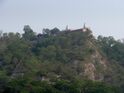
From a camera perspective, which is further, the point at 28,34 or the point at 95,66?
the point at 28,34

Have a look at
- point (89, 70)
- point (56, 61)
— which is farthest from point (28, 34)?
point (89, 70)

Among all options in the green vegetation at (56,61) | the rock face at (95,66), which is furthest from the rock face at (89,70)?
the green vegetation at (56,61)

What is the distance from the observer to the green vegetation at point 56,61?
3659 centimetres

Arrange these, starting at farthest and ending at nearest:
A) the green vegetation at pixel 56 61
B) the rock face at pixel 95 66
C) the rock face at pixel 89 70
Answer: the rock face at pixel 95 66, the rock face at pixel 89 70, the green vegetation at pixel 56 61

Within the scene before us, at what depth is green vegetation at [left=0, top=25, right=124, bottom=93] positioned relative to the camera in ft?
120

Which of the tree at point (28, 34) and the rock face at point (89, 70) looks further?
the tree at point (28, 34)

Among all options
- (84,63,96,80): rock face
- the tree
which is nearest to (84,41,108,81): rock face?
(84,63,96,80): rock face

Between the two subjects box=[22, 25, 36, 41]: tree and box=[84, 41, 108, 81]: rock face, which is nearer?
box=[84, 41, 108, 81]: rock face

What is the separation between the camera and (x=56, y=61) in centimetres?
4553

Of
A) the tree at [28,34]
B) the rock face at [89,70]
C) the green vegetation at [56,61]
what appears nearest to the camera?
the green vegetation at [56,61]

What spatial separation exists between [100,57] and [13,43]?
33.3 ft

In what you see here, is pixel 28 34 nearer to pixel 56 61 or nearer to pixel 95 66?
pixel 56 61

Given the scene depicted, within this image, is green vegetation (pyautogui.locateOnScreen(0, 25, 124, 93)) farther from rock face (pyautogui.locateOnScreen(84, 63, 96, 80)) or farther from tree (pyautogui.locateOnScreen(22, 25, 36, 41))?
rock face (pyautogui.locateOnScreen(84, 63, 96, 80))

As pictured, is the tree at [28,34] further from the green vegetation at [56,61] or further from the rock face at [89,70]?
the rock face at [89,70]
